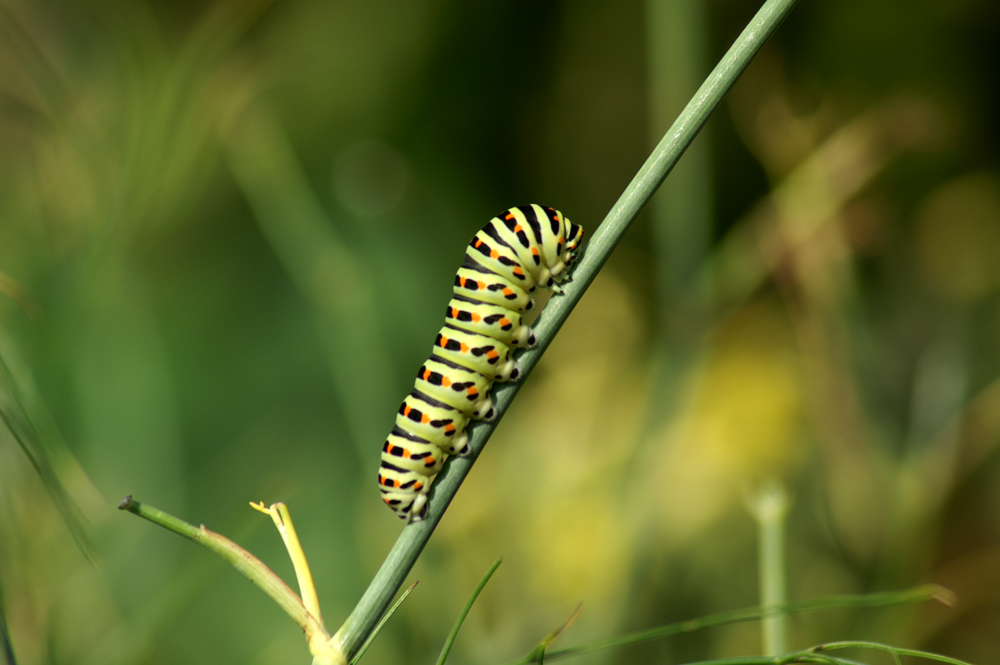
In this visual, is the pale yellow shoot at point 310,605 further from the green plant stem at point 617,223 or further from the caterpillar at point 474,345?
the caterpillar at point 474,345

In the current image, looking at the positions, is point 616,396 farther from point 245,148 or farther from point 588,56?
point 245,148

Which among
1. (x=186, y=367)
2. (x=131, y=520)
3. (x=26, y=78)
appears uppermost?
(x=26, y=78)

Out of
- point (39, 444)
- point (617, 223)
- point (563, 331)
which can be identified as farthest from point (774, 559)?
point (563, 331)

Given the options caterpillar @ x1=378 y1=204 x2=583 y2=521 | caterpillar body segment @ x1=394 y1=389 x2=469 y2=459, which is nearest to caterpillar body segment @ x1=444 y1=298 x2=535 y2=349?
caterpillar @ x1=378 y1=204 x2=583 y2=521

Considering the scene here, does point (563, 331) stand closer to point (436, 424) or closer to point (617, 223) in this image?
point (436, 424)

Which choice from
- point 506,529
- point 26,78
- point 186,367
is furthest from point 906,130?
point 26,78

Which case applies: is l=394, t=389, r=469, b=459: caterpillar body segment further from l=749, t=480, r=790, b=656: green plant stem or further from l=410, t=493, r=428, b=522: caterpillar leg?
l=749, t=480, r=790, b=656: green plant stem

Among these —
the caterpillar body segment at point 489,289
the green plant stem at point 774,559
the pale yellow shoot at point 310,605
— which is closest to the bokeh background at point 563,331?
the green plant stem at point 774,559
